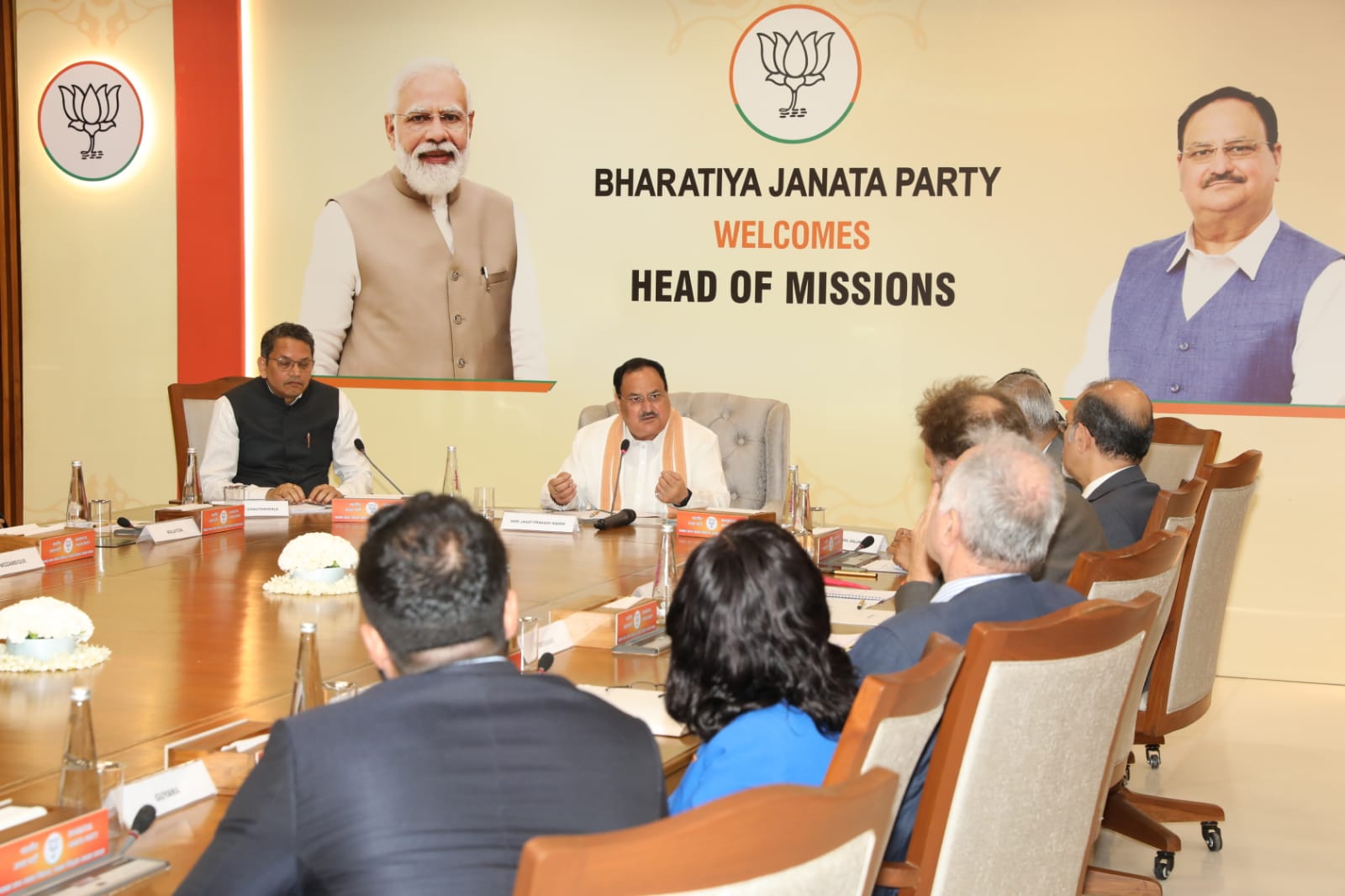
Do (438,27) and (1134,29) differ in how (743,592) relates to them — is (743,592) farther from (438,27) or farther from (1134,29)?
(438,27)

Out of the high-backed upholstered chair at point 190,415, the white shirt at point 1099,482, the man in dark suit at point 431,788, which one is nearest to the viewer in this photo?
the man in dark suit at point 431,788

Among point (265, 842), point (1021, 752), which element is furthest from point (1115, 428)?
point (265, 842)

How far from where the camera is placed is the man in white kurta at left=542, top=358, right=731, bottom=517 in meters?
4.86

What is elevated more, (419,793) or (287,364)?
(287,364)

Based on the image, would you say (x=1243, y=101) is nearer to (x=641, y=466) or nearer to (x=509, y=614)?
(x=641, y=466)

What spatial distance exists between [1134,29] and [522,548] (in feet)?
11.9

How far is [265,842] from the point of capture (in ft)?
4.22

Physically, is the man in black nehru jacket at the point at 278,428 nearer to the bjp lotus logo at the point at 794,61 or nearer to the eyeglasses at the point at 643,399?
the eyeglasses at the point at 643,399

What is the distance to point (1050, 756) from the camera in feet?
5.88

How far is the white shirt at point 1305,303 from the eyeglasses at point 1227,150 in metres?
0.28

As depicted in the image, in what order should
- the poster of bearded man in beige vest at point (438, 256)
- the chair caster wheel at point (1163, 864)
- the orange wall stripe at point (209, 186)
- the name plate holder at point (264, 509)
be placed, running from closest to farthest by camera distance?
the chair caster wheel at point (1163, 864) → the name plate holder at point (264, 509) → the poster of bearded man in beige vest at point (438, 256) → the orange wall stripe at point (209, 186)

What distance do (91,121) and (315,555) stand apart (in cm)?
458

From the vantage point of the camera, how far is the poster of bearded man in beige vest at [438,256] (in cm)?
639

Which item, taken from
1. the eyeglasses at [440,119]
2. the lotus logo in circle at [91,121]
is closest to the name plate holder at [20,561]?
the eyeglasses at [440,119]
